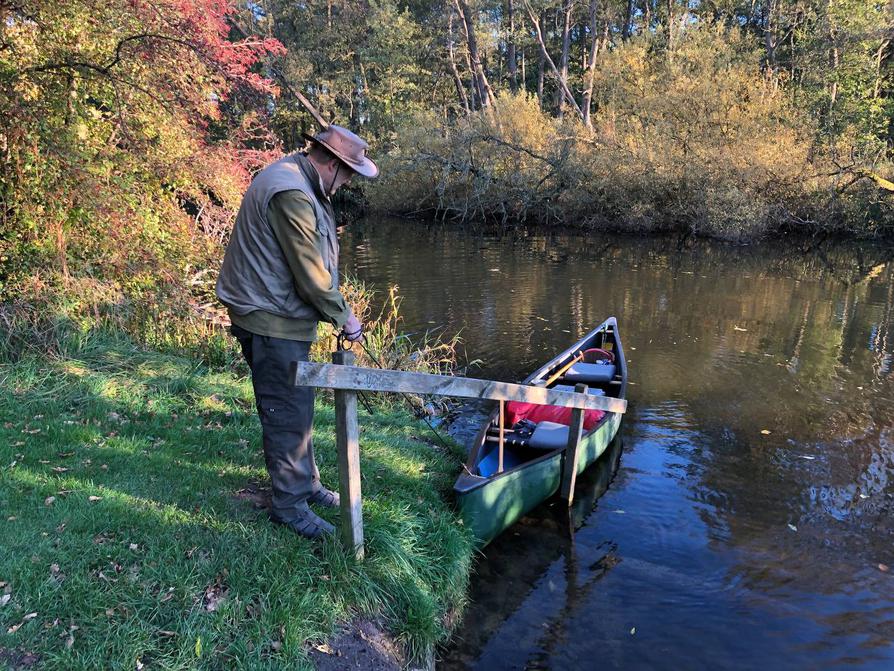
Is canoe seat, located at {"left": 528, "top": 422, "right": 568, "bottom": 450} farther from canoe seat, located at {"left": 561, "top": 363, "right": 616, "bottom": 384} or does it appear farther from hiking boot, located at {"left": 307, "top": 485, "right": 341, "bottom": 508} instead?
hiking boot, located at {"left": 307, "top": 485, "right": 341, "bottom": 508}

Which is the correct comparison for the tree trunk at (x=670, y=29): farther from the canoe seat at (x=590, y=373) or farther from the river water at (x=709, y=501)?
the canoe seat at (x=590, y=373)

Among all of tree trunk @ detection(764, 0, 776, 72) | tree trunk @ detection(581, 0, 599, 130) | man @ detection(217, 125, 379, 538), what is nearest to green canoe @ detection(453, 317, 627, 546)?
man @ detection(217, 125, 379, 538)

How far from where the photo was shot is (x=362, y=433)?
225 inches

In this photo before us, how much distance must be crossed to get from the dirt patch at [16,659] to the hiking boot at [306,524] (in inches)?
51.8

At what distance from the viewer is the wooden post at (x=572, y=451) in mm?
5492

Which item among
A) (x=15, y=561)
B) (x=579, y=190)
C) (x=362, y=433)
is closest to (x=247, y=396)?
(x=362, y=433)

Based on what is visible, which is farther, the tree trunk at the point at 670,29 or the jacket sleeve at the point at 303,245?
the tree trunk at the point at 670,29

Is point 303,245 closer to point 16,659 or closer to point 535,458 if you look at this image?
point 16,659

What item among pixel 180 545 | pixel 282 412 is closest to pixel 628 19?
pixel 282 412

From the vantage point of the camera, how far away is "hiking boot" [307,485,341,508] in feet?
13.1

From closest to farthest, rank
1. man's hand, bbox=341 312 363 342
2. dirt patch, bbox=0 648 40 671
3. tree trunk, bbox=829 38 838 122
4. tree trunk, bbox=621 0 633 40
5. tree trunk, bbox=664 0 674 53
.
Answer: dirt patch, bbox=0 648 40 671 → man's hand, bbox=341 312 363 342 → tree trunk, bbox=829 38 838 122 → tree trunk, bbox=664 0 674 53 → tree trunk, bbox=621 0 633 40

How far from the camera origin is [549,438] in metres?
6.04

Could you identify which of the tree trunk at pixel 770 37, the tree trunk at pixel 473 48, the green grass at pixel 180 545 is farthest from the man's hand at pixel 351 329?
the tree trunk at pixel 770 37

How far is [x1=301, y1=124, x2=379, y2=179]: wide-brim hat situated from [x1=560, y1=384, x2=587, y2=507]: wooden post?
9.58ft
